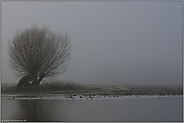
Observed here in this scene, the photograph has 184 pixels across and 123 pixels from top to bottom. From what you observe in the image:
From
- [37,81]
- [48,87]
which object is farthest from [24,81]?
[48,87]

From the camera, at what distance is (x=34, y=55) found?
21422mm

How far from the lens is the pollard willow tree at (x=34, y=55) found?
70.3 feet

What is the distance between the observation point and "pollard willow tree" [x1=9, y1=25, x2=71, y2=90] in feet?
70.3

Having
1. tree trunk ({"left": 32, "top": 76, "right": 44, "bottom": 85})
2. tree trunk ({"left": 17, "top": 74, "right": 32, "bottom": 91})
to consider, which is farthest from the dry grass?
tree trunk ({"left": 32, "top": 76, "right": 44, "bottom": 85})

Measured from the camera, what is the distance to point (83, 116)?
7.52 meters

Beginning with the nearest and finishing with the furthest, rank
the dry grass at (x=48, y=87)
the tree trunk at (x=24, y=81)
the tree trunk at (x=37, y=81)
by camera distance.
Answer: the dry grass at (x=48, y=87)
the tree trunk at (x=24, y=81)
the tree trunk at (x=37, y=81)

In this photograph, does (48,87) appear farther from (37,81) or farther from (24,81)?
(24,81)

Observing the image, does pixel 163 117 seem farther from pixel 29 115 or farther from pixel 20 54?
pixel 20 54

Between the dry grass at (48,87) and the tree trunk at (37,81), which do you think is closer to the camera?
the dry grass at (48,87)

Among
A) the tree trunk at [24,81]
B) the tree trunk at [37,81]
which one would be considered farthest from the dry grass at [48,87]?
the tree trunk at [37,81]

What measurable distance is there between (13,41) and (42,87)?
622cm

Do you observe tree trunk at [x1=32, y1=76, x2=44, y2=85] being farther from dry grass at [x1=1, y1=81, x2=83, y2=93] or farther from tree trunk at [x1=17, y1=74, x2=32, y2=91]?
dry grass at [x1=1, y1=81, x2=83, y2=93]

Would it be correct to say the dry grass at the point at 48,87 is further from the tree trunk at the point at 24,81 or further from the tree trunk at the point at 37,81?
the tree trunk at the point at 37,81

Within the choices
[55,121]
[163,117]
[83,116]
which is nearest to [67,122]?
[55,121]
